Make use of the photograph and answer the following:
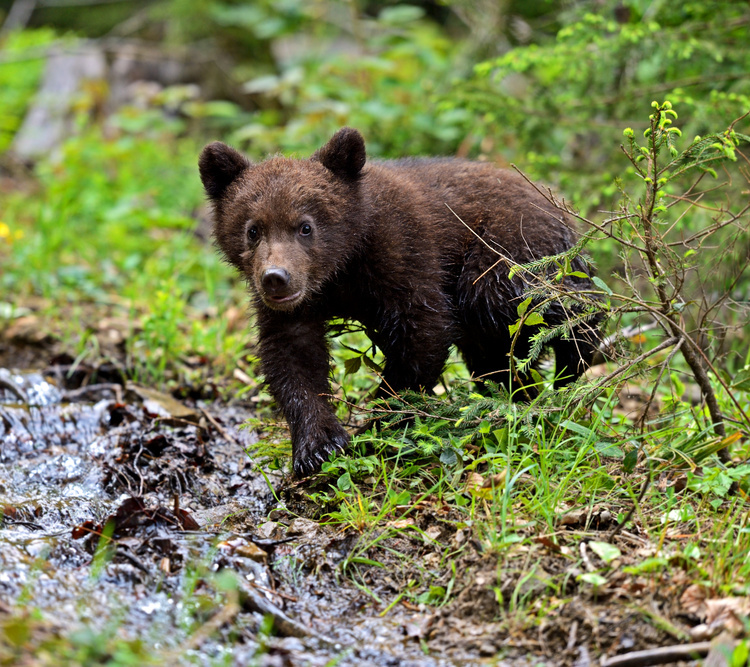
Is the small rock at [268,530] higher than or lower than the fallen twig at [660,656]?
lower

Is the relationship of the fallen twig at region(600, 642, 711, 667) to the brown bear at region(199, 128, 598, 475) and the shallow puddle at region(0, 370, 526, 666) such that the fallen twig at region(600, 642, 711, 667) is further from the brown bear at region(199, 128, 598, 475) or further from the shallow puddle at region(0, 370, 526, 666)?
the brown bear at region(199, 128, 598, 475)

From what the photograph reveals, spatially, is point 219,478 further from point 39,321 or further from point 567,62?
point 567,62

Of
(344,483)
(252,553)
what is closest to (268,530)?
(252,553)

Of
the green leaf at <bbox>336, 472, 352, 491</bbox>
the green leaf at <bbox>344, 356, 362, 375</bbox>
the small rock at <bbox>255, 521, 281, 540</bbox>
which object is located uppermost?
the green leaf at <bbox>344, 356, 362, 375</bbox>

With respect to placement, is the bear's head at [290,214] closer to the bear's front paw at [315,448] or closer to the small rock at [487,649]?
the bear's front paw at [315,448]

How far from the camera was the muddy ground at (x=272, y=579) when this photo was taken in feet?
9.89

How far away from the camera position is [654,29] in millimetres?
5926

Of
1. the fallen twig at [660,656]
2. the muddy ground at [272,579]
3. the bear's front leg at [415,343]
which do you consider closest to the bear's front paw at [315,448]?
the muddy ground at [272,579]

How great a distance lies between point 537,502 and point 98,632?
76.2 inches

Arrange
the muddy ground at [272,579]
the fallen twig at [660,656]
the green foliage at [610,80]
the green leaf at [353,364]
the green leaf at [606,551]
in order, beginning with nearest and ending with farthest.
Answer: the fallen twig at [660,656] < the muddy ground at [272,579] < the green leaf at [606,551] < the green leaf at [353,364] < the green foliage at [610,80]

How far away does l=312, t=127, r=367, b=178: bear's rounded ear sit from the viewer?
4.58m

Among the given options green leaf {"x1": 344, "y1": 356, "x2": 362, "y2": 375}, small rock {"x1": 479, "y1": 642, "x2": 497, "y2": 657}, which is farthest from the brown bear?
small rock {"x1": 479, "y1": 642, "x2": 497, "y2": 657}

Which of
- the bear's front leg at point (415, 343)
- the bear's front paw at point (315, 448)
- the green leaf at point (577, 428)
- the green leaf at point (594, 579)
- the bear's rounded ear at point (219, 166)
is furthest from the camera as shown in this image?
the bear's rounded ear at point (219, 166)

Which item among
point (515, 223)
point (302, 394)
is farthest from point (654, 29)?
point (302, 394)
